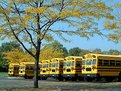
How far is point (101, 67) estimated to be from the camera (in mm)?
35406

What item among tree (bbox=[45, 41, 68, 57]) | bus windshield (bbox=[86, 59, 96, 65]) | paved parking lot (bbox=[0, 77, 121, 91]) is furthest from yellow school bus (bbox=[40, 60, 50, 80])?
paved parking lot (bbox=[0, 77, 121, 91])

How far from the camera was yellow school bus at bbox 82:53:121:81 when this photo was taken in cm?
3537

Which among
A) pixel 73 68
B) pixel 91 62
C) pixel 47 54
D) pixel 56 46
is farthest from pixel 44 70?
pixel 47 54

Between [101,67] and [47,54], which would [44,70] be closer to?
[101,67]

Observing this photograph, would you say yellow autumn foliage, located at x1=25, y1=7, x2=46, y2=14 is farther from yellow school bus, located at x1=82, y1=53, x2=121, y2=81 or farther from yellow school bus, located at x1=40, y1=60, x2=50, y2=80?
yellow school bus, located at x1=40, y1=60, x2=50, y2=80

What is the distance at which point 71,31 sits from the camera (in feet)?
80.9

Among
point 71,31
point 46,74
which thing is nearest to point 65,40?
point 71,31

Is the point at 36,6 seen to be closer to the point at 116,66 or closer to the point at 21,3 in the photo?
the point at 21,3

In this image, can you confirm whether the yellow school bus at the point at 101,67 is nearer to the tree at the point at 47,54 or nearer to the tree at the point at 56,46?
the tree at the point at 56,46

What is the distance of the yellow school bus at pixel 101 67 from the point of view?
116ft

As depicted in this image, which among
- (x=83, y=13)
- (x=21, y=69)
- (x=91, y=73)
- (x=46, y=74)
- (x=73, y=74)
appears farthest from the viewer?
(x=21, y=69)

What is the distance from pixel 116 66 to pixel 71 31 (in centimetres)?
1303

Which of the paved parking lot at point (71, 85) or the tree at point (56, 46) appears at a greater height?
the tree at point (56, 46)

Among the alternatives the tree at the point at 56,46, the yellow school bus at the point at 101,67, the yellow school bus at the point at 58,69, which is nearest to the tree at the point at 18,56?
the tree at the point at 56,46
